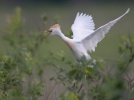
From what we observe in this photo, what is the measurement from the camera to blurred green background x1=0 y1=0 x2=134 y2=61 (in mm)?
15258

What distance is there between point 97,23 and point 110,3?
4.79 m

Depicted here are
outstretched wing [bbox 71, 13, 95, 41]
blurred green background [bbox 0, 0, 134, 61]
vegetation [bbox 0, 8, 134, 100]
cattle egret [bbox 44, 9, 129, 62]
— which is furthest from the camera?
blurred green background [bbox 0, 0, 134, 61]

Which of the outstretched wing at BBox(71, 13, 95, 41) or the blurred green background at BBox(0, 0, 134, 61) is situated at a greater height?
the blurred green background at BBox(0, 0, 134, 61)

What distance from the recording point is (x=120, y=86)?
347cm

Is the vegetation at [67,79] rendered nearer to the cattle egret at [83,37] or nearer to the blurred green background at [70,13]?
the cattle egret at [83,37]

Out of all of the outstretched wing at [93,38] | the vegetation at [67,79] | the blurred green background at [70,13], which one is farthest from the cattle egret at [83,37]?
the blurred green background at [70,13]

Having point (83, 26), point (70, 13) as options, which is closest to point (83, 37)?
point (83, 26)

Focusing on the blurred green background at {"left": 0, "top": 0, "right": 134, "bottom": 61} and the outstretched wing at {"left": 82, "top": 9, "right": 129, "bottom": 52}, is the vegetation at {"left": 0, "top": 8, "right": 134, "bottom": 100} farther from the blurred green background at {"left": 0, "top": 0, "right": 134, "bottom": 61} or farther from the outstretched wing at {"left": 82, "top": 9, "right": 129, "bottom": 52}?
the blurred green background at {"left": 0, "top": 0, "right": 134, "bottom": 61}

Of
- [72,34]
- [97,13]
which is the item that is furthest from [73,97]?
[97,13]

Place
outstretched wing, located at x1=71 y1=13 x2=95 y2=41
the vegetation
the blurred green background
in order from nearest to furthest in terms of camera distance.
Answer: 1. the vegetation
2. outstretched wing, located at x1=71 y1=13 x2=95 y2=41
3. the blurred green background

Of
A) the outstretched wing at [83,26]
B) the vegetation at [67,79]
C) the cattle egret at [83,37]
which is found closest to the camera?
the vegetation at [67,79]

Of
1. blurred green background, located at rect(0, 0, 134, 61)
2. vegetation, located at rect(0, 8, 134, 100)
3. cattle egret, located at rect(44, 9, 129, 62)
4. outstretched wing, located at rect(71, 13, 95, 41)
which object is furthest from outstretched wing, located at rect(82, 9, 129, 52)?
blurred green background, located at rect(0, 0, 134, 61)

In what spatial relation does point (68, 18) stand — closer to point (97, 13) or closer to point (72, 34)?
point (97, 13)

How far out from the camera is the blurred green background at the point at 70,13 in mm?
15258
